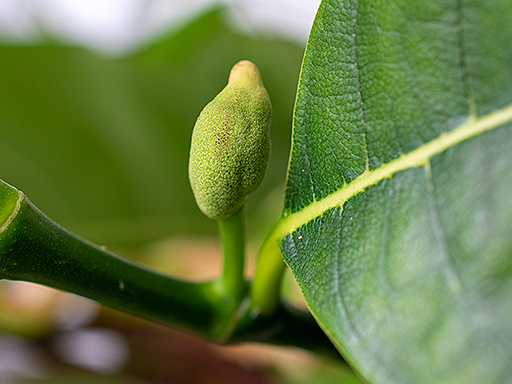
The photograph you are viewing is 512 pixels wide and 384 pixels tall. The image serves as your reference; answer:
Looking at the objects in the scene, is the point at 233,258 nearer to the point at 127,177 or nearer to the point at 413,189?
the point at 413,189

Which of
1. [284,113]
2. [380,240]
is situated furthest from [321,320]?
[284,113]

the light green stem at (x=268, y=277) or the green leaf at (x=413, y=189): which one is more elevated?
the green leaf at (x=413, y=189)

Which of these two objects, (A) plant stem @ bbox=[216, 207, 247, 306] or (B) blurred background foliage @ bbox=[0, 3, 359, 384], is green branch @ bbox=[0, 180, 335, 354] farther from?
(B) blurred background foliage @ bbox=[0, 3, 359, 384]

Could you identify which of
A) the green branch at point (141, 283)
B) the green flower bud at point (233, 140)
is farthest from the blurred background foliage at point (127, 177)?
the green flower bud at point (233, 140)

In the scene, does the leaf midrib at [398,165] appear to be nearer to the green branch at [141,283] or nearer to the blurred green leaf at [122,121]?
the green branch at [141,283]

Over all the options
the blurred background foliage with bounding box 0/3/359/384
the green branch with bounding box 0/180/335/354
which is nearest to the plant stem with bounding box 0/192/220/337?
the green branch with bounding box 0/180/335/354

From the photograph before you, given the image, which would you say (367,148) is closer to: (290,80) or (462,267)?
(462,267)

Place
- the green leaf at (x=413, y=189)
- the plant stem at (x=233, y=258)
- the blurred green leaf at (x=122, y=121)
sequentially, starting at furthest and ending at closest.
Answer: the blurred green leaf at (x=122, y=121), the plant stem at (x=233, y=258), the green leaf at (x=413, y=189)
